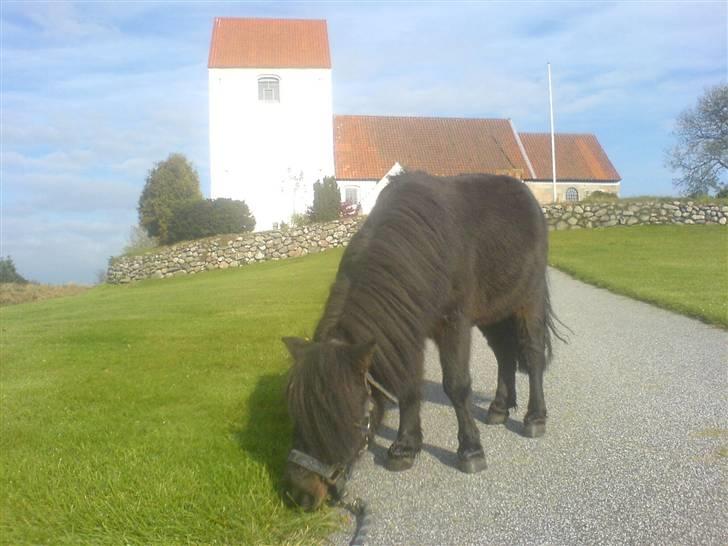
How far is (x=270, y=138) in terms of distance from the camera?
40.1 m

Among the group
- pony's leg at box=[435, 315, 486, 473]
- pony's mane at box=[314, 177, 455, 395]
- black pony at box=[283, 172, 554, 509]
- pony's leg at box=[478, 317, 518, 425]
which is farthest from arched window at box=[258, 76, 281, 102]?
pony's leg at box=[435, 315, 486, 473]

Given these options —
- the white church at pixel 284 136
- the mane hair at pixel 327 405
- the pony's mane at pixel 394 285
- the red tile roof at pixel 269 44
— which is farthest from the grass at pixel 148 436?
the red tile roof at pixel 269 44

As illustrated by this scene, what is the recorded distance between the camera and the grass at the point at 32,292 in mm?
25047

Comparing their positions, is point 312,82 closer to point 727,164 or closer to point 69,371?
point 727,164

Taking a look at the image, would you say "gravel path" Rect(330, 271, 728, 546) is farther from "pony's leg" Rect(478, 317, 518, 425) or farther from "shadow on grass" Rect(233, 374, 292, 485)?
"shadow on grass" Rect(233, 374, 292, 485)

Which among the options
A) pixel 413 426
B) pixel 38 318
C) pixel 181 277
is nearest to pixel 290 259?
pixel 181 277

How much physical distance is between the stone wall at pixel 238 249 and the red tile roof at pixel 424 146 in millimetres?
13005

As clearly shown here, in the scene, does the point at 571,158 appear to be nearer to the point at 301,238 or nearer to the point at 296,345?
the point at 301,238

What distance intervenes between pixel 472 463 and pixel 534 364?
1.21 meters

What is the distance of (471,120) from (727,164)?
654 inches

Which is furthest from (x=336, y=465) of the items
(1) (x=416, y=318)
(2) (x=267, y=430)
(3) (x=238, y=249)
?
(3) (x=238, y=249)

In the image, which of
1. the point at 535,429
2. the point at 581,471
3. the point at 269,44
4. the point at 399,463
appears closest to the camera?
the point at 581,471

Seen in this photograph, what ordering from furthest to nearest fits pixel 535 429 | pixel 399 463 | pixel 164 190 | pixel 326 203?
pixel 164 190 → pixel 326 203 → pixel 535 429 → pixel 399 463

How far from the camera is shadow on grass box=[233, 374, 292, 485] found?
14.2 ft
